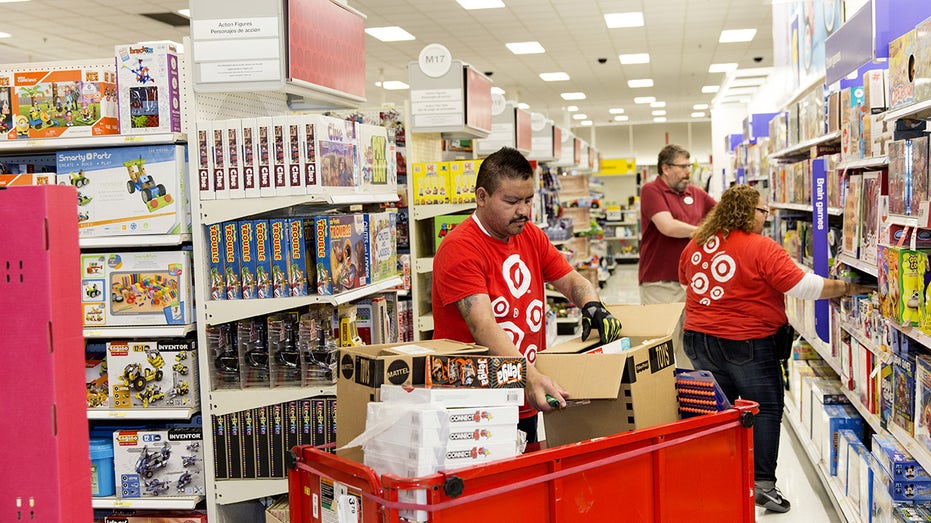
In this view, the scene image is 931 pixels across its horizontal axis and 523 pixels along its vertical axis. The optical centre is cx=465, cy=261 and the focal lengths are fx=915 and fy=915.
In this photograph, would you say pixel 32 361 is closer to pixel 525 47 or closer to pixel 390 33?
pixel 390 33

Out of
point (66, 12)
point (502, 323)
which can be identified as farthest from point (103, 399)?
point (66, 12)

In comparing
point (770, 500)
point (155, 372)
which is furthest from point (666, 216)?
point (155, 372)

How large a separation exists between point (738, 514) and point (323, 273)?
1.79 meters

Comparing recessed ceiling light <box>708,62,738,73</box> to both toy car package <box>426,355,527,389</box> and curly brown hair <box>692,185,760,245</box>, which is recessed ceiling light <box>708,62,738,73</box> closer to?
curly brown hair <box>692,185,760,245</box>

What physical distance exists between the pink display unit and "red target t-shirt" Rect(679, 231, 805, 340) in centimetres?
336

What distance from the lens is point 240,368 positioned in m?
3.83

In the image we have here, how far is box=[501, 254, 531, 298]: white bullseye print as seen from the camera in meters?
3.16

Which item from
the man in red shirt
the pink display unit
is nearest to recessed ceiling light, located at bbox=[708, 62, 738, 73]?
the man in red shirt

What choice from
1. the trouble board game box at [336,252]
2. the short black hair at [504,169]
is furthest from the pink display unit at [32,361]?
the trouble board game box at [336,252]

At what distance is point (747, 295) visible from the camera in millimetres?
4371

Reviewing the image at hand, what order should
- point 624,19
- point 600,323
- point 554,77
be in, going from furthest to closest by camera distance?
point 554,77, point 624,19, point 600,323

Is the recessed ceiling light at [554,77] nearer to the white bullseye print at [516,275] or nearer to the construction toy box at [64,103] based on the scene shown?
the construction toy box at [64,103]

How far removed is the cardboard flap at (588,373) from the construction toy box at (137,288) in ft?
5.80

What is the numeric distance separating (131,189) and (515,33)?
35.8 ft
